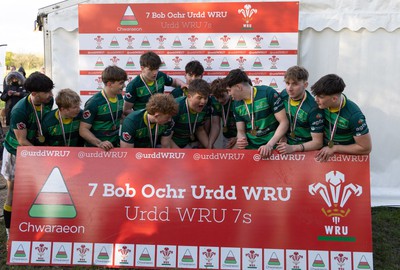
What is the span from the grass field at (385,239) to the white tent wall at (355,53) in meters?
0.31

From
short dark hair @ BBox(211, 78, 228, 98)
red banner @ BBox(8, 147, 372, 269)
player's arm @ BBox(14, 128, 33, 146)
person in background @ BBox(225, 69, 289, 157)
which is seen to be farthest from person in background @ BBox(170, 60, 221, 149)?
player's arm @ BBox(14, 128, 33, 146)

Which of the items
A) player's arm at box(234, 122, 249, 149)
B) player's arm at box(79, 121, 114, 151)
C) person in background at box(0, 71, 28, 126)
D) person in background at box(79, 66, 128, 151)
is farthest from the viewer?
person in background at box(0, 71, 28, 126)

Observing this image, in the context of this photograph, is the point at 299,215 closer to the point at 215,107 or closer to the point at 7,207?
the point at 215,107

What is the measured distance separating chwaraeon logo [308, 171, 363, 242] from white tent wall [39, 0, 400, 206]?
2174 mm

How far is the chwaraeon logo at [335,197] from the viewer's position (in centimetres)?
315

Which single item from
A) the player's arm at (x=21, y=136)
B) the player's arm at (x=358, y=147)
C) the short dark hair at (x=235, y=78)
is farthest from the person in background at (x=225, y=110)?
the player's arm at (x=21, y=136)

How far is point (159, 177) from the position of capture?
3.33 meters

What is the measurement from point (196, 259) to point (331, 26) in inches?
133

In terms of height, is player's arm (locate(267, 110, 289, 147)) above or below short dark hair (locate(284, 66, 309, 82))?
below

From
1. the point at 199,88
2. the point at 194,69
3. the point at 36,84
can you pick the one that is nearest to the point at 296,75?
the point at 199,88

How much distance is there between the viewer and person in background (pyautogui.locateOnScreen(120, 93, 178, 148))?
328 cm

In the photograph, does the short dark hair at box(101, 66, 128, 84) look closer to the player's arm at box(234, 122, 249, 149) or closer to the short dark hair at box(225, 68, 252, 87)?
the short dark hair at box(225, 68, 252, 87)

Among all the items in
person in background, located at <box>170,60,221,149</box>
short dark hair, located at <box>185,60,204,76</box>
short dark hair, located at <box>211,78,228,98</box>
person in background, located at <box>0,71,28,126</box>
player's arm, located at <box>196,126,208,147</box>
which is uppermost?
person in background, located at <box>0,71,28,126</box>

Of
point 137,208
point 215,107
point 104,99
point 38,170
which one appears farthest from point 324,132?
point 38,170
